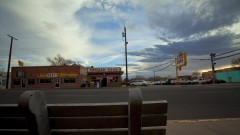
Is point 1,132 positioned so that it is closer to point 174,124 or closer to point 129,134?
point 129,134

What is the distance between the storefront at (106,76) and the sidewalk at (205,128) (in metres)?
55.5

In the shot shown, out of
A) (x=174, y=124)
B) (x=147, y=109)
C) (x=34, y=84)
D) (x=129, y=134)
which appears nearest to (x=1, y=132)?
(x=129, y=134)

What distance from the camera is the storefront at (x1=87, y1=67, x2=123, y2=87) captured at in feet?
213

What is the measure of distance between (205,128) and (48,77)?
5705cm

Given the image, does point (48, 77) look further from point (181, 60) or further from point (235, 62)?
point (235, 62)

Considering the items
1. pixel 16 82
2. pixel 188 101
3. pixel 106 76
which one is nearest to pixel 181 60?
pixel 106 76

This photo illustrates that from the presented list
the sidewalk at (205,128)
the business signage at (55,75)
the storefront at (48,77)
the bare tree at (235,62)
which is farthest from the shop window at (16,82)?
the bare tree at (235,62)

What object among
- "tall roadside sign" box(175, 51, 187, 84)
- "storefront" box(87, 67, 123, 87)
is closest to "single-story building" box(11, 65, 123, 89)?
"storefront" box(87, 67, 123, 87)

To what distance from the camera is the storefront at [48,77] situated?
59.7 metres

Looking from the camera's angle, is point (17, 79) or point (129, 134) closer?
point (129, 134)

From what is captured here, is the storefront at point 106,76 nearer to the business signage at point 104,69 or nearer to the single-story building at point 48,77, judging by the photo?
the business signage at point 104,69

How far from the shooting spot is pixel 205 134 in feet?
19.9

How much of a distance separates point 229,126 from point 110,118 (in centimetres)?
456

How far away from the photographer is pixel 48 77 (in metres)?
60.7
